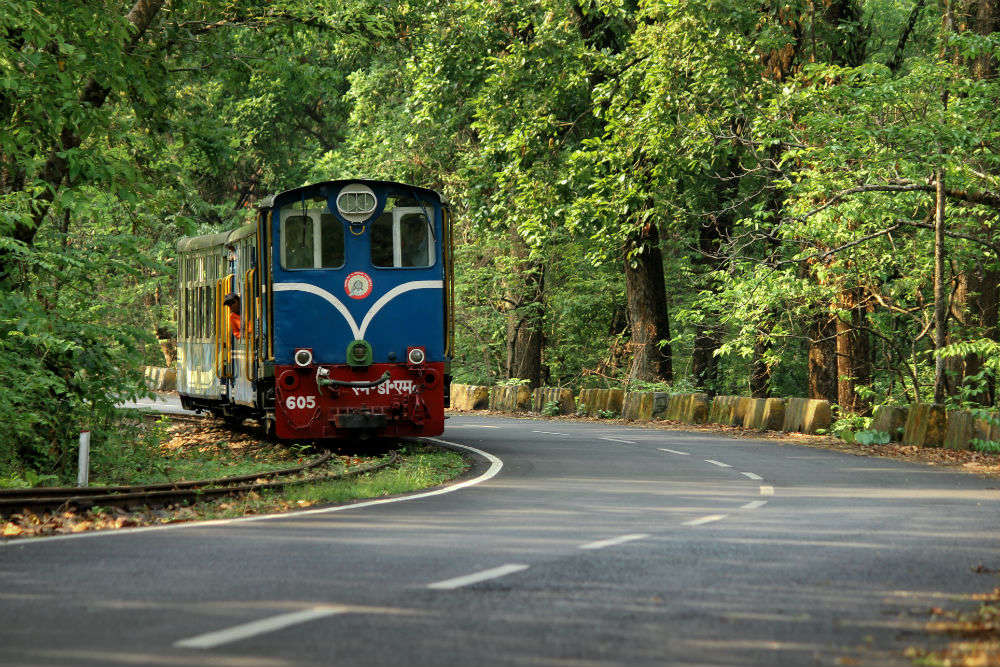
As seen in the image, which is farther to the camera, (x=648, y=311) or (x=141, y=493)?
(x=648, y=311)

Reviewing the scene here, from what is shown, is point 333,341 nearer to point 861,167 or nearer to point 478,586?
point 861,167

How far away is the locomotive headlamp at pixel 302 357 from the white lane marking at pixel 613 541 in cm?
986

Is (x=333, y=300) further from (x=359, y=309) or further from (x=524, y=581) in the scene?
(x=524, y=581)

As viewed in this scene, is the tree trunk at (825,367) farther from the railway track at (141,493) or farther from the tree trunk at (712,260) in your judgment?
the railway track at (141,493)

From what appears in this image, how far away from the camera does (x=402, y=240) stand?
71.2 feet

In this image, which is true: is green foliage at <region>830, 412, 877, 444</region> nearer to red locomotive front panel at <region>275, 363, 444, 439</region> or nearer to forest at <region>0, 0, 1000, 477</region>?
forest at <region>0, 0, 1000, 477</region>

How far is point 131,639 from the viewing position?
707 cm

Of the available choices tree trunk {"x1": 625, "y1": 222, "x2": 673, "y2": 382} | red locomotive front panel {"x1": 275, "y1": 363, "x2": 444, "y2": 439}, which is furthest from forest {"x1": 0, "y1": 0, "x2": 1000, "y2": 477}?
red locomotive front panel {"x1": 275, "y1": 363, "x2": 444, "y2": 439}

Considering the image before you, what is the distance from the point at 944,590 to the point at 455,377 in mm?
41039

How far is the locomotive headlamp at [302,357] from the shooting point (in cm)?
2083

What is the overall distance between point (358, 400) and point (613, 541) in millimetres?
10083

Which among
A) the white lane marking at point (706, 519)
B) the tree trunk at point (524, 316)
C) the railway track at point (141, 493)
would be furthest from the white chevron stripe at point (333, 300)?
the tree trunk at point (524, 316)

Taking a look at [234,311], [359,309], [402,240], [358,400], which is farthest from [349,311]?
[234,311]

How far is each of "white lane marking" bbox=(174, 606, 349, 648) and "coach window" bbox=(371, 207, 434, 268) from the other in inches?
545
